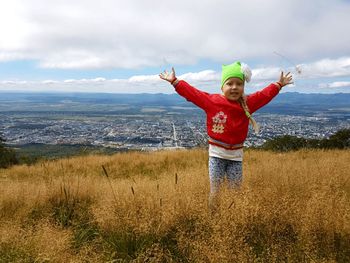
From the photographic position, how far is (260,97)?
14.7 feet

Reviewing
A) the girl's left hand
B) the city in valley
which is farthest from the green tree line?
the girl's left hand

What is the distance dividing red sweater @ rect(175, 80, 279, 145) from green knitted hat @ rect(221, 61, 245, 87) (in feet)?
0.82

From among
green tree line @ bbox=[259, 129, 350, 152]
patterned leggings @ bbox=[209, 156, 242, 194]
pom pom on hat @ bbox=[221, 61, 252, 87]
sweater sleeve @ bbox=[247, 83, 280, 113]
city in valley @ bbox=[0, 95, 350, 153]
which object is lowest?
city in valley @ bbox=[0, 95, 350, 153]

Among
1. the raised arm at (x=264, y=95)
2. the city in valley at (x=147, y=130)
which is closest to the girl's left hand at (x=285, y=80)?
the raised arm at (x=264, y=95)

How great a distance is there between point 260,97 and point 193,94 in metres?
0.84

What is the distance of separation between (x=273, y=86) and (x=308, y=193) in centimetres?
140

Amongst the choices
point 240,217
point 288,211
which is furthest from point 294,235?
point 240,217

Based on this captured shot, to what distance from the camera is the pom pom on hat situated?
4320 millimetres

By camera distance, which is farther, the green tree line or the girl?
the green tree line

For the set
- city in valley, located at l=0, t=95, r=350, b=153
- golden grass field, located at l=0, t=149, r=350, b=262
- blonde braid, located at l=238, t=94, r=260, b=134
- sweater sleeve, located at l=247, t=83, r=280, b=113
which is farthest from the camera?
city in valley, located at l=0, t=95, r=350, b=153

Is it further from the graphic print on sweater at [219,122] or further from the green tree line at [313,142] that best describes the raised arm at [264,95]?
the green tree line at [313,142]

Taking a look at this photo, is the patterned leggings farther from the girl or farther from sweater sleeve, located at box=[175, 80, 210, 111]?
sweater sleeve, located at box=[175, 80, 210, 111]

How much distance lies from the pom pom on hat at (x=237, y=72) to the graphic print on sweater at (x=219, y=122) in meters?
0.46

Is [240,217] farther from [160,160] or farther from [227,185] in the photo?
[160,160]
